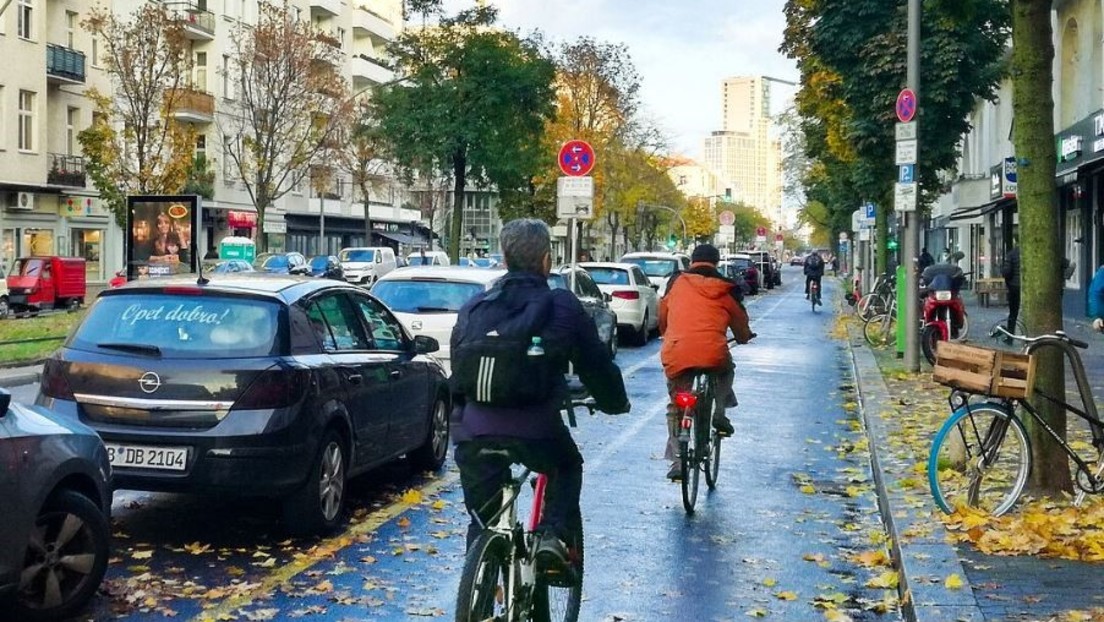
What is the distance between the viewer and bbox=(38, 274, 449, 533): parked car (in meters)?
7.68

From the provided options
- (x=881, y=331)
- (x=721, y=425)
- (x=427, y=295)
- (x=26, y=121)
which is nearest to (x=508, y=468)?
(x=721, y=425)

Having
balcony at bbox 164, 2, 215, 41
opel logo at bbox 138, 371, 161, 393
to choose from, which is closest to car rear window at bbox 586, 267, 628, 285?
opel logo at bbox 138, 371, 161, 393

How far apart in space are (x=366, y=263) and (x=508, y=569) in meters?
52.4

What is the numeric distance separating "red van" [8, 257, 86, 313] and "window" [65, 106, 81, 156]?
42.3 feet

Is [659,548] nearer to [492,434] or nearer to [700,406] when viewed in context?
[700,406]

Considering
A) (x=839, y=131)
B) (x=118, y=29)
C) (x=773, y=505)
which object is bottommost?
(x=773, y=505)

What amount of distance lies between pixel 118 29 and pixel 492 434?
44.5m

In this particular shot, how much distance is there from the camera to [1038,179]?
8.70 m

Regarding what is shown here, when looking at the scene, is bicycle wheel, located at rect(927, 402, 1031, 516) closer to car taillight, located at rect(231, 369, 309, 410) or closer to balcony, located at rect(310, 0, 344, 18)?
car taillight, located at rect(231, 369, 309, 410)

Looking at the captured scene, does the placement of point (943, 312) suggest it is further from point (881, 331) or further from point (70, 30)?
point (70, 30)

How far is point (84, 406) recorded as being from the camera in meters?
7.91

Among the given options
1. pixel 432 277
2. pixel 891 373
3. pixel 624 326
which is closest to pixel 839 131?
pixel 624 326

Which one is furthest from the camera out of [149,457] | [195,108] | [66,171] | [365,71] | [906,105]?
[365,71]

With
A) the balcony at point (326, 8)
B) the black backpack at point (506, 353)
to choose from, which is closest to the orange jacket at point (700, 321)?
the black backpack at point (506, 353)
